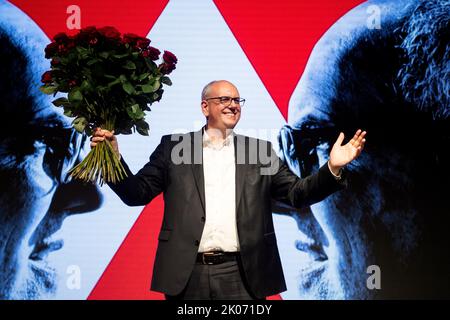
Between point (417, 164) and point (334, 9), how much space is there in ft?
3.81

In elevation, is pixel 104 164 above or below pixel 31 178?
below

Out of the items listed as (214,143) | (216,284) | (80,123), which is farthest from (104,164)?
(216,284)

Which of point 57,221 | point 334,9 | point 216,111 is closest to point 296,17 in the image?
point 334,9

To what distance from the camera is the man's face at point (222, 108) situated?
2607 millimetres

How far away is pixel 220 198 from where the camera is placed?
2.49m

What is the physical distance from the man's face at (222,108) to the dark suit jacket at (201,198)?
0.10 m

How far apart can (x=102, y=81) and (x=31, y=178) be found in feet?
4.91

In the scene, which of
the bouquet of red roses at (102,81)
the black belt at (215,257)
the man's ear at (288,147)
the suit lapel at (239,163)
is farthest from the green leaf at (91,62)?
the man's ear at (288,147)

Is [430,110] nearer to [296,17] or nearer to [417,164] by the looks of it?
[417,164]

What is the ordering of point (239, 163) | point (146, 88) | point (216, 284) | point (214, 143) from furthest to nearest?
1. point (214, 143)
2. point (239, 163)
3. point (146, 88)
4. point (216, 284)

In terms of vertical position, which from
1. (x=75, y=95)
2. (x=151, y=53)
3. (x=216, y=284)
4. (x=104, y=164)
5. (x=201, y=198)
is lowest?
(x=216, y=284)

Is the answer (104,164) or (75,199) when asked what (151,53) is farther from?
(75,199)

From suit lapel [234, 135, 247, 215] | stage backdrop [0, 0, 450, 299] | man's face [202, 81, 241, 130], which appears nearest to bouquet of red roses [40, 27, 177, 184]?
man's face [202, 81, 241, 130]

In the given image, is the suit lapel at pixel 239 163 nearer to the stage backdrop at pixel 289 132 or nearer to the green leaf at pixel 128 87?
the green leaf at pixel 128 87
